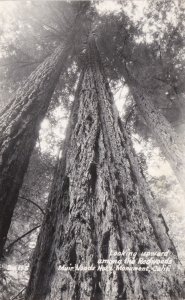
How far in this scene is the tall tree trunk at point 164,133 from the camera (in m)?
5.84

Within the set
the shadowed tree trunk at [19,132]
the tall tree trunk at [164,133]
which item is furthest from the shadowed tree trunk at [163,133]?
the shadowed tree trunk at [19,132]

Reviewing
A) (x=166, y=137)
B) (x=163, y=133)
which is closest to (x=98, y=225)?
(x=166, y=137)

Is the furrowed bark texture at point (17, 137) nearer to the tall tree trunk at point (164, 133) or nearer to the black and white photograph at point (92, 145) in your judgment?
the black and white photograph at point (92, 145)

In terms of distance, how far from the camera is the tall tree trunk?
5.84 m

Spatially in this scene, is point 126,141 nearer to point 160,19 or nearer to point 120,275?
point 120,275

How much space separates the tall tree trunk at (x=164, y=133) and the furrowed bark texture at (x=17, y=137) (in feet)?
10.9

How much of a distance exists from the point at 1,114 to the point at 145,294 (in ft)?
9.85

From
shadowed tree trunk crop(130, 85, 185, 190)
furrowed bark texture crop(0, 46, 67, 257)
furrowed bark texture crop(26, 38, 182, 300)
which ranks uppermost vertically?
shadowed tree trunk crop(130, 85, 185, 190)

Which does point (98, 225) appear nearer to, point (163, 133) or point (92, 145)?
point (92, 145)

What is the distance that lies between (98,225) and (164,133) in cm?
517

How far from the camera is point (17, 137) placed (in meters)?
3.10

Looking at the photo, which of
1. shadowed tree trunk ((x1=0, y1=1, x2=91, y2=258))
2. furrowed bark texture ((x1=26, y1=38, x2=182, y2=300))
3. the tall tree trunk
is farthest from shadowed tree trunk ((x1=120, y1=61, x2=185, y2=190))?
furrowed bark texture ((x1=26, y1=38, x2=182, y2=300))

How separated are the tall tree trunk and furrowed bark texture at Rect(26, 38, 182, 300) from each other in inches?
127

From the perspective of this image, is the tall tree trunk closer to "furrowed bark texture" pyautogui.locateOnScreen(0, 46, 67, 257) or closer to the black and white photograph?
the black and white photograph
